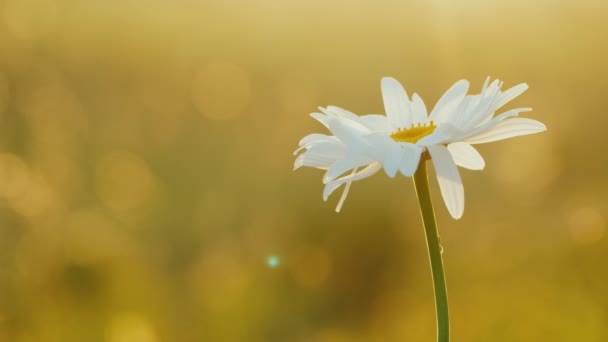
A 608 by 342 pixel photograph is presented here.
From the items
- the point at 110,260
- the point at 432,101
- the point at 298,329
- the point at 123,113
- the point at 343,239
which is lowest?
the point at 298,329

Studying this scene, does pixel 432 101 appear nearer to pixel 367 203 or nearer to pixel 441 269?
pixel 367 203

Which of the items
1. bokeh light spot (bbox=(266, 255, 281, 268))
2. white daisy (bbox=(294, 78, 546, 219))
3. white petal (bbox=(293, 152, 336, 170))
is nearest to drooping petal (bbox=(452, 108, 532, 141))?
white daisy (bbox=(294, 78, 546, 219))

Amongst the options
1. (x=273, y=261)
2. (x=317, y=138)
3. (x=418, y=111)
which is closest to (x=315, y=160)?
(x=317, y=138)

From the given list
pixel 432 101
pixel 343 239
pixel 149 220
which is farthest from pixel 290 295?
pixel 432 101

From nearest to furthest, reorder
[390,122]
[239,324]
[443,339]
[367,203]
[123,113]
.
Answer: [443,339] → [390,122] → [239,324] → [367,203] → [123,113]

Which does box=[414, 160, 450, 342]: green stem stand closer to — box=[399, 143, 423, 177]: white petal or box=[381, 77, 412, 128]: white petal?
box=[399, 143, 423, 177]: white petal

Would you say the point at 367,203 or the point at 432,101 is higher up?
the point at 432,101

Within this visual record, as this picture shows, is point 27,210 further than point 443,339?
Yes
